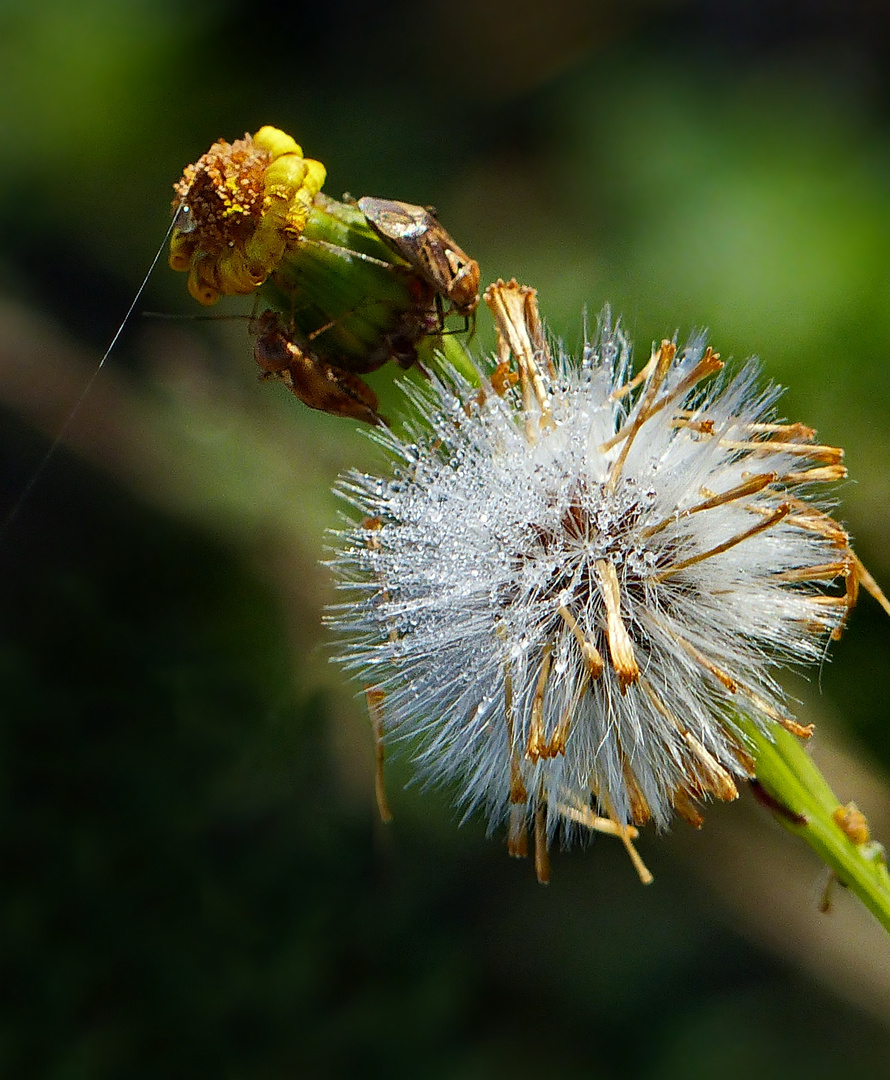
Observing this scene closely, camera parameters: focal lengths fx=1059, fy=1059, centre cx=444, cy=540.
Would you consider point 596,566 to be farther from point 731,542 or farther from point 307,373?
point 307,373

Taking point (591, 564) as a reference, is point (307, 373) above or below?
above

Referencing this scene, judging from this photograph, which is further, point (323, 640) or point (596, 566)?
point (323, 640)

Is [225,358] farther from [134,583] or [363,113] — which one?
[363,113]

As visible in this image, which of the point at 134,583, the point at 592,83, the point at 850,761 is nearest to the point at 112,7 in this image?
the point at 592,83

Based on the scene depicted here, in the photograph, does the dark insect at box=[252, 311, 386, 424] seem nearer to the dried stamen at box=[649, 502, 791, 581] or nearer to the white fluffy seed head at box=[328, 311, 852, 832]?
the white fluffy seed head at box=[328, 311, 852, 832]

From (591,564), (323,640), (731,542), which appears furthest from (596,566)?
(323,640)

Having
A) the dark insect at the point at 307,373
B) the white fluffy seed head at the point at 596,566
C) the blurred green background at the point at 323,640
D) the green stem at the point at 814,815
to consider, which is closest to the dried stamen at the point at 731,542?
the white fluffy seed head at the point at 596,566

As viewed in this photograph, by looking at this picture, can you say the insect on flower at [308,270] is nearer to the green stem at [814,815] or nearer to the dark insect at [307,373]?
the dark insect at [307,373]
